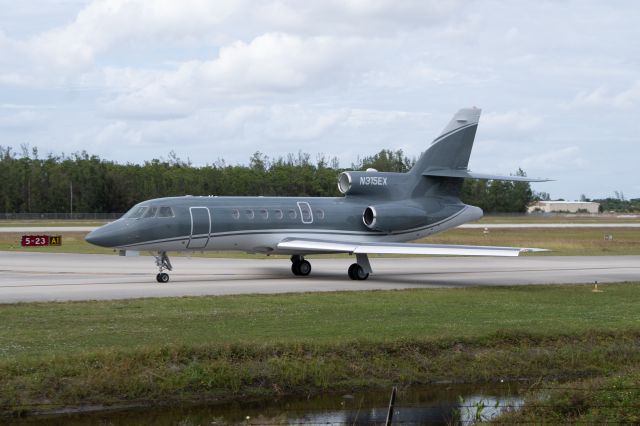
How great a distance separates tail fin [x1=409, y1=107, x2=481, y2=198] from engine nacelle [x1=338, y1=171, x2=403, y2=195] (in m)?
1.23

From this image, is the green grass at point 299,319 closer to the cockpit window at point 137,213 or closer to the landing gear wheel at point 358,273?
the landing gear wheel at point 358,273

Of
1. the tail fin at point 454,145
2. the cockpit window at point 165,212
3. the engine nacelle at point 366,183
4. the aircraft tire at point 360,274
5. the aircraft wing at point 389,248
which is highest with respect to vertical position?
the tail fin at point 454,145

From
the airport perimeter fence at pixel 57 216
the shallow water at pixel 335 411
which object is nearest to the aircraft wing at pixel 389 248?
the shallow water at pixel 335 411

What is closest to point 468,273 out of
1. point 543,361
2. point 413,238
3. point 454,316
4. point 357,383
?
point 413,238

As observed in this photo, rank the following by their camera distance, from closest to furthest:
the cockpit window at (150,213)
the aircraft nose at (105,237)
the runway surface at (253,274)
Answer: the runway surface at (253,274)
the aircraft nose at (105,237)
the cockpit window at (150,213)

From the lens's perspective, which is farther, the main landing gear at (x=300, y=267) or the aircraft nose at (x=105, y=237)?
the main landing gear at (x=300, y=267)

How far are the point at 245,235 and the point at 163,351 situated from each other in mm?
16286

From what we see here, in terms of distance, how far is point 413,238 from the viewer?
123 ft

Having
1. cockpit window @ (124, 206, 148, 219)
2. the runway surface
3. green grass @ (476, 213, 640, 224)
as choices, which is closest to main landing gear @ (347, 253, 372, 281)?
the runway surface

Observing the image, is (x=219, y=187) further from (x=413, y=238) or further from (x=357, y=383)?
(x=357, y=383)

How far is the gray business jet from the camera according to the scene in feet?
102

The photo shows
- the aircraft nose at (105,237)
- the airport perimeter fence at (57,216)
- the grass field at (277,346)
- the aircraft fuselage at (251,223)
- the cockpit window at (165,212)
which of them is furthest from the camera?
the airport perimeter fence at (57,216)

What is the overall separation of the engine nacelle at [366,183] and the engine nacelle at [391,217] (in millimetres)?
982

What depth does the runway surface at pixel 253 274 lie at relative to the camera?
1104 inches
